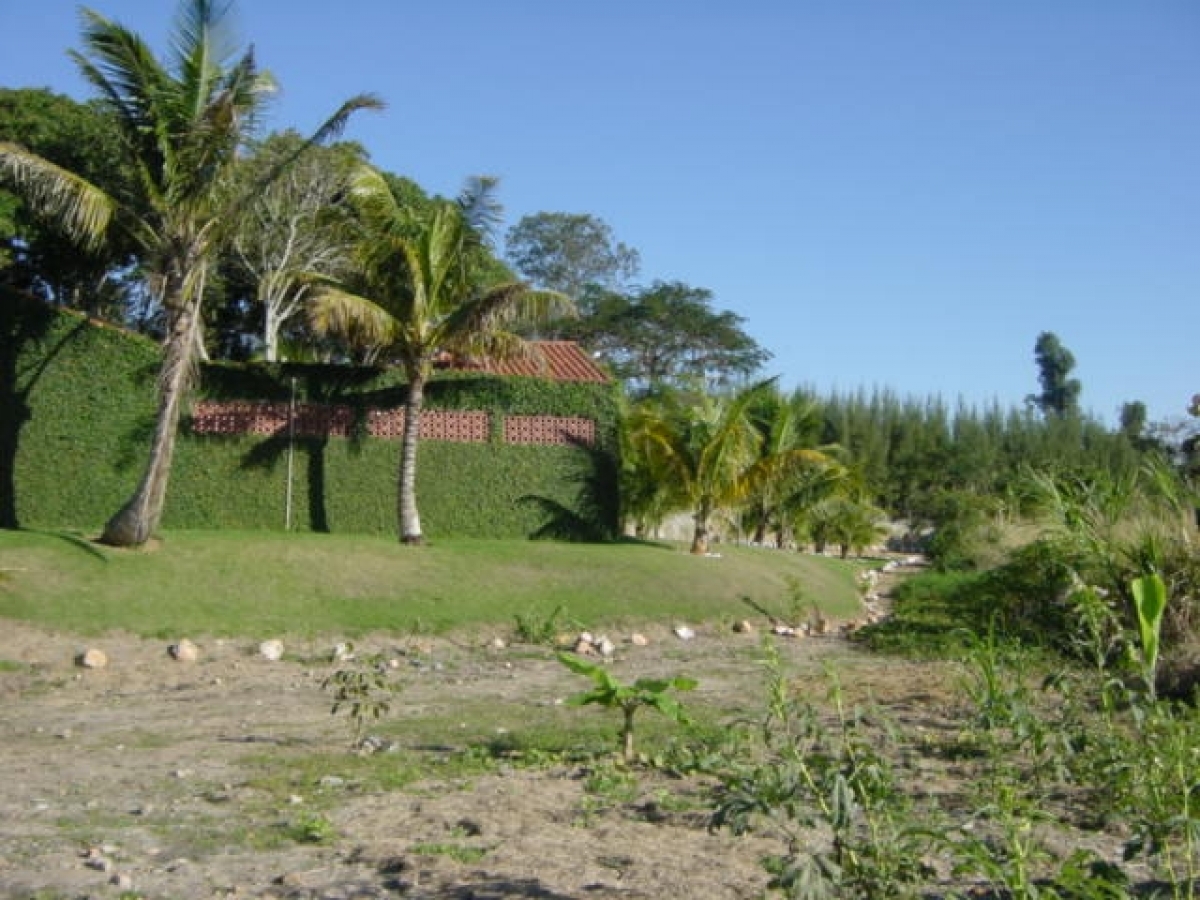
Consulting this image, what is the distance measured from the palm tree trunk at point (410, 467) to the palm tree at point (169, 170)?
12.7 feet

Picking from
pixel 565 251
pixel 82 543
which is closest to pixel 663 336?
pixel 565 251

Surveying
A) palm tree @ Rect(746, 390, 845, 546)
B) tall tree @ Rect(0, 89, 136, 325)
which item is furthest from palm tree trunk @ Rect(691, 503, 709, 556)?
tall tree @ Rect(0, 89, 136, 325)

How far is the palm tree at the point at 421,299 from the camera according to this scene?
17484mm

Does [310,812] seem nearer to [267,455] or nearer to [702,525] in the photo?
[267,455]

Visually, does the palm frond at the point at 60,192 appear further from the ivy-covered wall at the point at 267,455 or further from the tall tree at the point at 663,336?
the tall tree at the point at 663,336

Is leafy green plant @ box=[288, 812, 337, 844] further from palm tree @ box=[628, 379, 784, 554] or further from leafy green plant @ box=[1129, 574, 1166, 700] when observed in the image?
palm tree @ box=[628, 379, 784, 554]

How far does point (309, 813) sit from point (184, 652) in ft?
21.6

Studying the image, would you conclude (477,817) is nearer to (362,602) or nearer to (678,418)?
(362,602)

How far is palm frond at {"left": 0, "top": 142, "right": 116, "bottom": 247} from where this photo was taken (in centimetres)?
1376

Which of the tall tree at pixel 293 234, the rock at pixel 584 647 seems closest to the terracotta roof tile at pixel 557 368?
the rock at pixel 584 647

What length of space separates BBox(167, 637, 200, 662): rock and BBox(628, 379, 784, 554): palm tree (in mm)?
9999

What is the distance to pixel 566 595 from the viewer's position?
15375 millimetres

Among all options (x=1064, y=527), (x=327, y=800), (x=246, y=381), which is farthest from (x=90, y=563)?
(x=1064, y=527)

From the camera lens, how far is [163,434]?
14.8m
